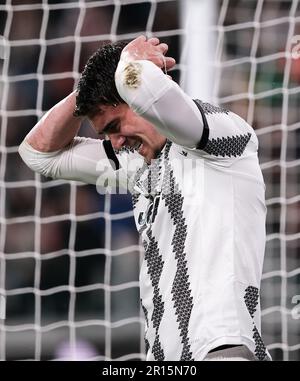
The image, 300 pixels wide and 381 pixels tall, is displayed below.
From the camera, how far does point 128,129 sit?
78.1 inches

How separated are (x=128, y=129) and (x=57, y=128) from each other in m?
0.33

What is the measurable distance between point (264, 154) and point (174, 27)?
23.9 inches

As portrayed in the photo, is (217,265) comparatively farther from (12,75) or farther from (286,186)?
(12,75)

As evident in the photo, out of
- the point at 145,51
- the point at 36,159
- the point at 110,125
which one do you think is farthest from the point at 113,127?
the point at 36,159

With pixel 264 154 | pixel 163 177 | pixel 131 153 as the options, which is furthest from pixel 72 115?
pixel 264 154

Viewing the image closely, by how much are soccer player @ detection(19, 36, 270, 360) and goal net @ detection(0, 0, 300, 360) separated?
137cm

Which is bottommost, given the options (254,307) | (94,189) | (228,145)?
(254,307)

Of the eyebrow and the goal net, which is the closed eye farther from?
the goal net

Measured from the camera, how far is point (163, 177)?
1988 mm

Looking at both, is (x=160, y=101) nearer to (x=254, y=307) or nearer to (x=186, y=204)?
(x=186, y=204)

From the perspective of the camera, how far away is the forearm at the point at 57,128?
2.24 meters

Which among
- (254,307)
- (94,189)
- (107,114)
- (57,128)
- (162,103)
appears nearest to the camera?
(162,103)

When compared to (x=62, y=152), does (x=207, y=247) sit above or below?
below

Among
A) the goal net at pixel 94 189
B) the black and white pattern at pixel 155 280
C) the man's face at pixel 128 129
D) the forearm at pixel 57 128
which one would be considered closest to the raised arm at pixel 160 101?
the man's face at pixel 128 129
